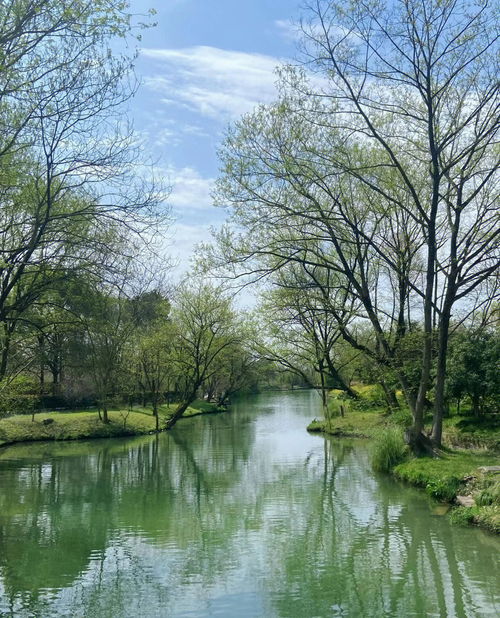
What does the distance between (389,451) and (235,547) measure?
8.16m

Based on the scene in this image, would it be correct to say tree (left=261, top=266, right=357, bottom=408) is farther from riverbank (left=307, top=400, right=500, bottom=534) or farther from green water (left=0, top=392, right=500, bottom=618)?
green water (left=0, top=392, right=500, bottom=618)

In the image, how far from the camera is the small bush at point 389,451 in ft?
57.5

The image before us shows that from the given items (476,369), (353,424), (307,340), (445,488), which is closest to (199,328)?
(307,340)

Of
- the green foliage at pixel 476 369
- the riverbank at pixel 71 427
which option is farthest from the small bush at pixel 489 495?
the riverbank at pixel 71 427

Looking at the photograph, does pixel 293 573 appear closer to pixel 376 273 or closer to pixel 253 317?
pixel 376 273

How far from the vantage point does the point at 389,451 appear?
17.6 m

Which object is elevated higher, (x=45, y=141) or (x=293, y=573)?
(x=45, y=141)

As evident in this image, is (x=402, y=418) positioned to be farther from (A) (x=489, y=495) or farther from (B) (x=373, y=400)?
(A) (x=489, y=495)

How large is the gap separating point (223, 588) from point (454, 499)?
21.6ft

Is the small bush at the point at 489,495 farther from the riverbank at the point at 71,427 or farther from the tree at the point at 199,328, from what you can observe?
the tree at the point at 199,328

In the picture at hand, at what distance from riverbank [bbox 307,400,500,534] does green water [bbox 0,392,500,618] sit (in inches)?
16.7

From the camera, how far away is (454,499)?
13039 millimetres

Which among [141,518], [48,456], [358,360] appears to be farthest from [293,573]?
[358,360]

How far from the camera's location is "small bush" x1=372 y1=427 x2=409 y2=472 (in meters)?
17.5
